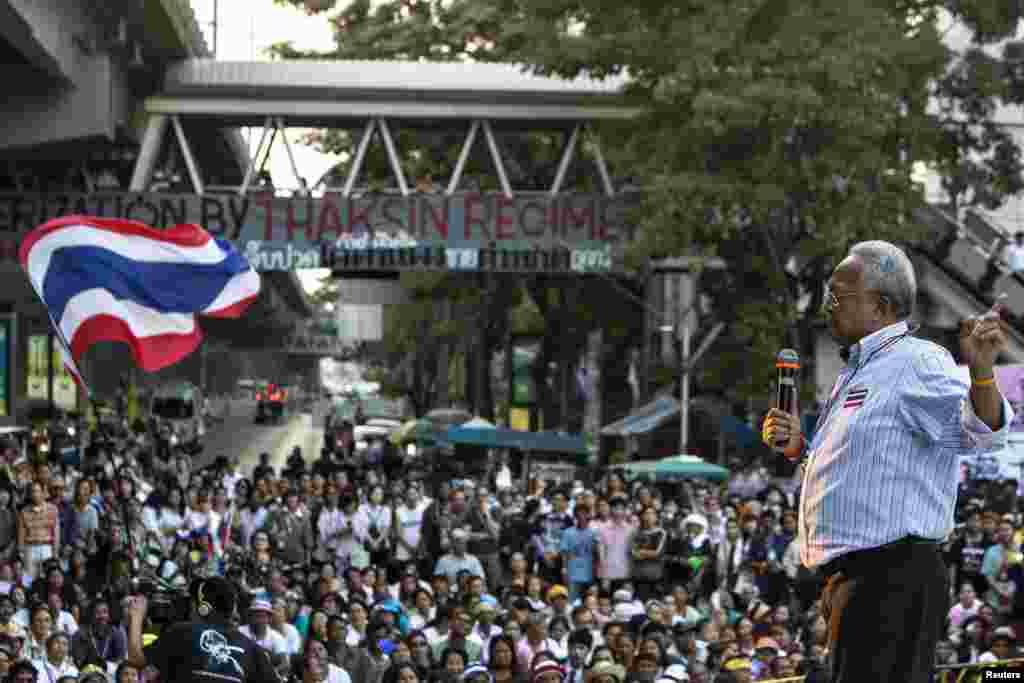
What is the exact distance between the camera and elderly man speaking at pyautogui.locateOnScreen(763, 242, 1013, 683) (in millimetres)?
5266

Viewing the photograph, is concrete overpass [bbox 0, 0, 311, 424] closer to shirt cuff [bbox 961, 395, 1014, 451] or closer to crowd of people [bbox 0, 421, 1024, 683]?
crowd of people [bbox 0, 421, 1024, 683]

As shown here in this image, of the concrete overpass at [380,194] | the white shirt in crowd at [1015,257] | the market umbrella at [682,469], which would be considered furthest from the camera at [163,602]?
the white shirt in crowd at [1015,257]

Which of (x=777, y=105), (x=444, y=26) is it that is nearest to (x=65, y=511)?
(x=777, y=105)

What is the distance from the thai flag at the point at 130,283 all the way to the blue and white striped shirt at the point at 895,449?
11.0m

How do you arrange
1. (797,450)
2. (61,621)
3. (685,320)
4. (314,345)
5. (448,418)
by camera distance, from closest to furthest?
(797,450) < (61,621) < (685,320) < (448,418) < (314,345)

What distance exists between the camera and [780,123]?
1142 inches

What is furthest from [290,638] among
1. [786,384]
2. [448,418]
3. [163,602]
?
[448,418]

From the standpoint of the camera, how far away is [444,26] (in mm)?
42875

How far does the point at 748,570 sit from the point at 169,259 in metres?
6.76

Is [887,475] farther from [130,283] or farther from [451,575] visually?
[451,575]

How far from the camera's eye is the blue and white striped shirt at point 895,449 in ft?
17.2

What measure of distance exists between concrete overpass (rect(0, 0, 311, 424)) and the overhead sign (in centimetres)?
79

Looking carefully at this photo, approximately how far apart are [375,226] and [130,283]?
1992 centimetres

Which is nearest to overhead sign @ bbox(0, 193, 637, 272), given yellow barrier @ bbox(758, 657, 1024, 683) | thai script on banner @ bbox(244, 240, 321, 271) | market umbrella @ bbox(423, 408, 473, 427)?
thai script on banner @ bbox(244, 240, 321, 271)
